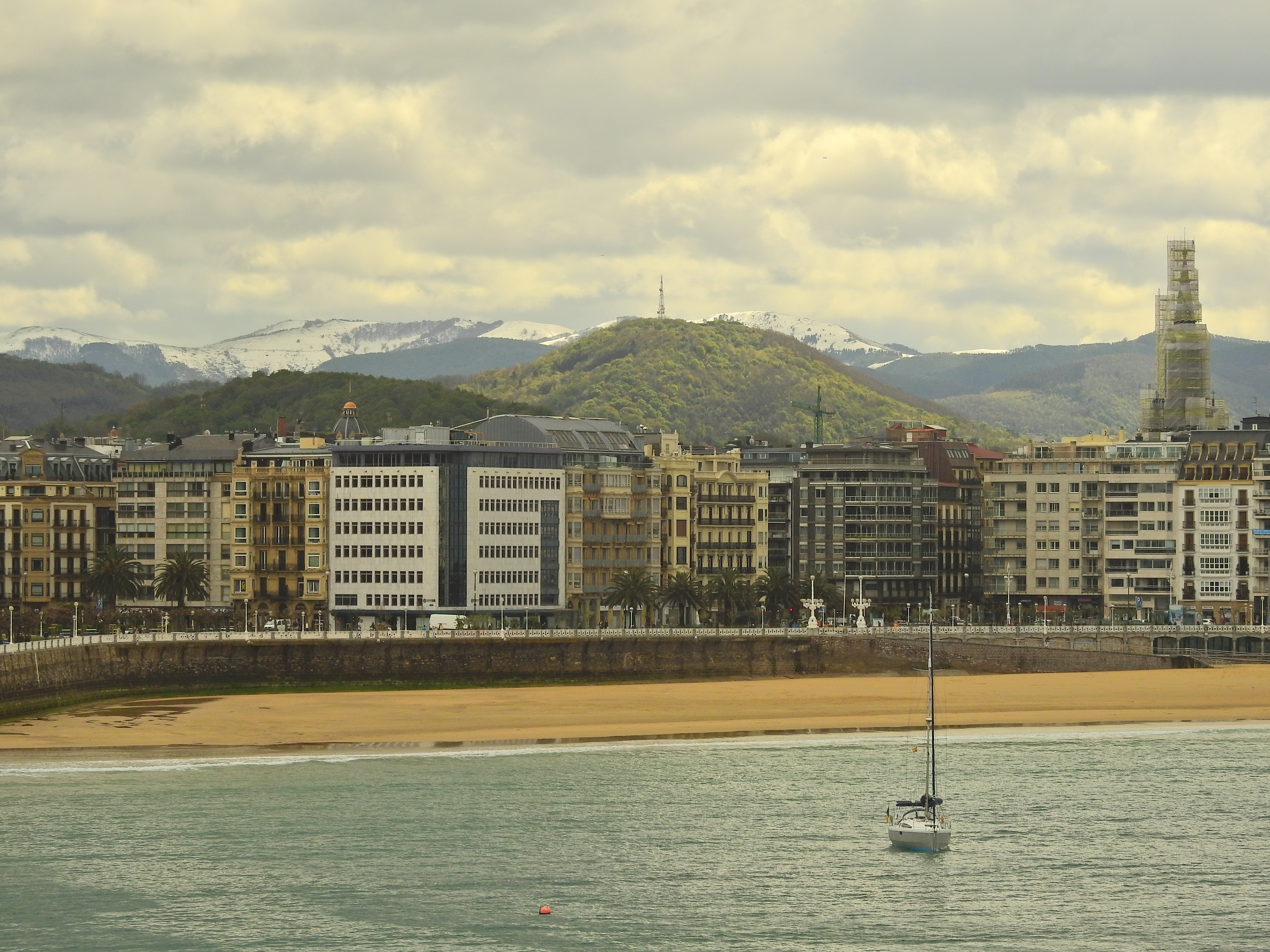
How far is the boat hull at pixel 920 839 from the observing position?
84562 millimetres

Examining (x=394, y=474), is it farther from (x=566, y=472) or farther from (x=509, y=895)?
(x=509, y=895)

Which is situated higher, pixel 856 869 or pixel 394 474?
pixel 394 474

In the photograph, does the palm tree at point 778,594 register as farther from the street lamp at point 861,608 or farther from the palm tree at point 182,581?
the palm tree at point 182,581

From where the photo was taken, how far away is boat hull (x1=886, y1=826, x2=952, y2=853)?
84.6m

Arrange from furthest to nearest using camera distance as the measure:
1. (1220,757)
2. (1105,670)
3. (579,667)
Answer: (1105,670) < (579,667) < (1220,757)

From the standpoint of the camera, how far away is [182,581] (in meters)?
173

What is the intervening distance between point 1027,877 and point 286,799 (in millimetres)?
32454

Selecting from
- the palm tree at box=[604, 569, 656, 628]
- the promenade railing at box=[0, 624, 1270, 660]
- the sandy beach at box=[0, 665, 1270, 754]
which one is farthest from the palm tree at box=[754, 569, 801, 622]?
the sandy beach at box=[0, 665, 1270, 754]

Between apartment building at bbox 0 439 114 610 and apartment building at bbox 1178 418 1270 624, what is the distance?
94.1 m

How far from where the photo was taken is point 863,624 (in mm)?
164750

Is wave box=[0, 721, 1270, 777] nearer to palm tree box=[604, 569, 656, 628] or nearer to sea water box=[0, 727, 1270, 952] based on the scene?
sea water box=[0, 727, 1270, 952]

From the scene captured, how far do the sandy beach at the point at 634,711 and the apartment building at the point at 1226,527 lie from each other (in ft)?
132

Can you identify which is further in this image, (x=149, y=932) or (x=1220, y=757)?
(x=1220, y=757)

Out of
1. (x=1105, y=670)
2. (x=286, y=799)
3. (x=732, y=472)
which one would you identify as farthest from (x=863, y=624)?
(x=286, y=799)
